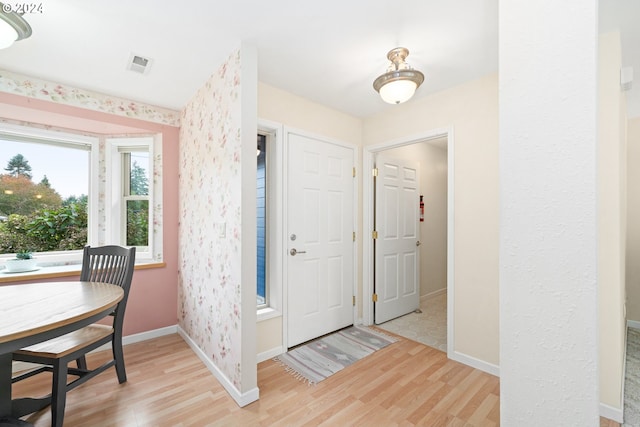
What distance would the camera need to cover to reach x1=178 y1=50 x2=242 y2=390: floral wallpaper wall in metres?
1.84

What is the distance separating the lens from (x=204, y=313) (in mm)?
2299

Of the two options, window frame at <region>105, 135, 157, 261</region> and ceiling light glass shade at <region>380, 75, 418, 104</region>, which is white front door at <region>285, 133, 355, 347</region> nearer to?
ceiling light glass shade at <region>380, 75, 418, 104</region>

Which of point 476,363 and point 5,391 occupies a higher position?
point 5,391

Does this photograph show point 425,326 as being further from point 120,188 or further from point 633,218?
point 120,188

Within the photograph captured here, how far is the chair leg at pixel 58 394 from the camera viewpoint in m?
1.42

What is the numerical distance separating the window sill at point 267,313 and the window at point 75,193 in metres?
1.29

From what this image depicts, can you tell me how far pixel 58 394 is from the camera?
4.75ft

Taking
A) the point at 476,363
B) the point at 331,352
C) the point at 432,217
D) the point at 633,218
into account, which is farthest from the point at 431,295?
the point at 633,218

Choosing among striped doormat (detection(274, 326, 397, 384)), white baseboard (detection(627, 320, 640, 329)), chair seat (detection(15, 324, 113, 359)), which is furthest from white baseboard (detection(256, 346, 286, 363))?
white baseboard (detection(627, 320, 640, 329))

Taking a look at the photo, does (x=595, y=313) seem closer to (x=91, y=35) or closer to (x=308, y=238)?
(x=308, y=238)

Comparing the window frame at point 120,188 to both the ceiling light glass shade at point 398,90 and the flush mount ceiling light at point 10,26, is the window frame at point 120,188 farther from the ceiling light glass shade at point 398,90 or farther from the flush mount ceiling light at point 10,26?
the ceiling light glass shade at point 398,90

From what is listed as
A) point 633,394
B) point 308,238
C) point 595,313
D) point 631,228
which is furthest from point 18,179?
point 631,228

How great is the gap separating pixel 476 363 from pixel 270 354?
5.51 feet

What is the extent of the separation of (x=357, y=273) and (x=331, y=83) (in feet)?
6.33
